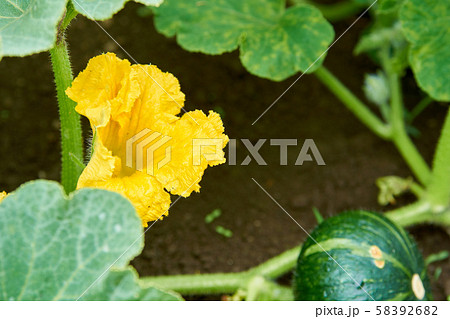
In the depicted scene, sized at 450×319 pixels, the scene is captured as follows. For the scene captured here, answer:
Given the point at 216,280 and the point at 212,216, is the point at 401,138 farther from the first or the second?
the point at 216,280

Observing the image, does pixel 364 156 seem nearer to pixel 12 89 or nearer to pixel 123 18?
pixel 123 18

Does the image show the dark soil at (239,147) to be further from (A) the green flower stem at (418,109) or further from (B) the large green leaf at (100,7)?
(B) the large green leaf at (100,7)

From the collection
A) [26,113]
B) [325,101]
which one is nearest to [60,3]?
[26,113]

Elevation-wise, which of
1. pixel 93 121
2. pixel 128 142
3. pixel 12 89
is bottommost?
pixel 12 89

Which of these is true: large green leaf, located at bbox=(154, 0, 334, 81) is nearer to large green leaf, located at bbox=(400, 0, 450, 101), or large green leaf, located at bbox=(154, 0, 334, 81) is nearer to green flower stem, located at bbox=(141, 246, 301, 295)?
large green leaf, located at bbox=(400, 0, 450, 101)

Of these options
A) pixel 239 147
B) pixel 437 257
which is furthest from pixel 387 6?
pixel 437 257

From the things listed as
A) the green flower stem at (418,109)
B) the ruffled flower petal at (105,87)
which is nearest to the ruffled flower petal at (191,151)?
the ruffled flower petal at (105,87)
